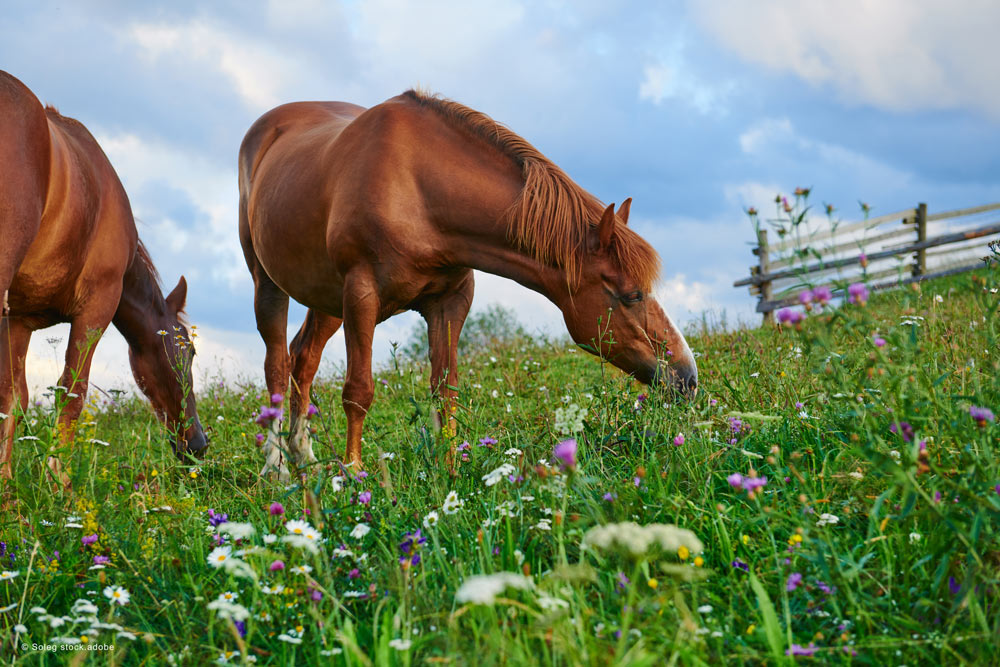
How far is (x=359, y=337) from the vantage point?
15.1 feet

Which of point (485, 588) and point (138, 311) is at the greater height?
point (138, 311)

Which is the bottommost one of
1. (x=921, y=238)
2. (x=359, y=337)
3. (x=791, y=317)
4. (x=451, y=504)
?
(x=451, y=504)

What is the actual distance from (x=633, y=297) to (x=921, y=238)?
63.6ft

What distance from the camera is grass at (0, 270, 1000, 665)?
174 cm

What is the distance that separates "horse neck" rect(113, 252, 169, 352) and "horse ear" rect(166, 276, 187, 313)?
17 cm

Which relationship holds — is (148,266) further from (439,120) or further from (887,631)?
(887,631)

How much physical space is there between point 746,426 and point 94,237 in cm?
438

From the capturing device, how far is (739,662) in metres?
1.77

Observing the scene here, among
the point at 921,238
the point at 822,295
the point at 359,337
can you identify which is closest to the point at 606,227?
the point at 359,337

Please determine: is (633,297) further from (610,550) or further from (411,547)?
(610,550)

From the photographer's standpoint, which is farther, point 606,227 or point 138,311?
point 138,311

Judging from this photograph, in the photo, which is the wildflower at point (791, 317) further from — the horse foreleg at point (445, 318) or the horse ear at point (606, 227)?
the horse foreleg at point (445, 318)

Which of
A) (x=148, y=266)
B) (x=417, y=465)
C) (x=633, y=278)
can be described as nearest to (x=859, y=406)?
(x=417, y=465)

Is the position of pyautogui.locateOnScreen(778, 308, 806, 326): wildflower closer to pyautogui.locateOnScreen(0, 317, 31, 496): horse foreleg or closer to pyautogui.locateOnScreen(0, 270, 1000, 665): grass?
pyautogui.locateOnScreen(0, 270, 1000, 665): grass
